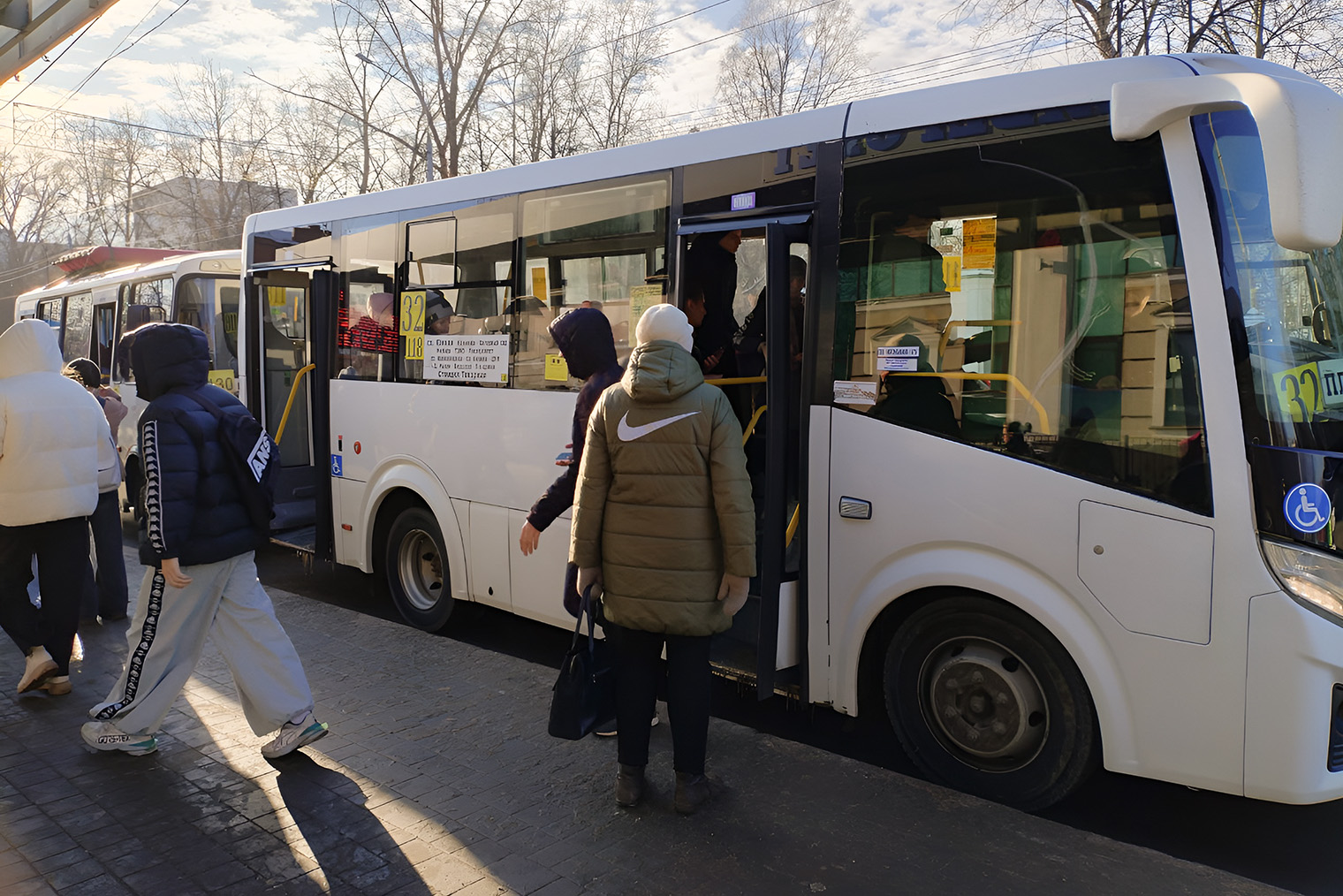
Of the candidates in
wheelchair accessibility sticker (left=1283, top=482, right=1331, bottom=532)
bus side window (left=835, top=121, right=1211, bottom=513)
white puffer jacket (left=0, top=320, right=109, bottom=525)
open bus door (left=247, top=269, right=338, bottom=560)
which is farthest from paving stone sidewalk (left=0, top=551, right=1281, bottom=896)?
open bus door (left=247, top=269, right=338, bottom=560)

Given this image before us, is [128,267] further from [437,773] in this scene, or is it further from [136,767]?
[437,773]

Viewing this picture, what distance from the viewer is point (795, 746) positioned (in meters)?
4.49

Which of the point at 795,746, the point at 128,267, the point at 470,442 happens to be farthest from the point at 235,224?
the point at 795,746

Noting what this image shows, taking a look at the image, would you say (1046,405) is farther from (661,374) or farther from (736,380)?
(736,380)

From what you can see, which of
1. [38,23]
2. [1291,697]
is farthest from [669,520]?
[38,23]

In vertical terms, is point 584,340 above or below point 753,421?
above

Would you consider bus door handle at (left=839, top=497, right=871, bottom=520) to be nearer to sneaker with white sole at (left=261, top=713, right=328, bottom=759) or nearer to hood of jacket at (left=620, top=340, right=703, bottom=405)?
hood of jacket at (left=620, top=340, right=703, bottom=405)

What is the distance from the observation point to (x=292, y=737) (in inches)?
172

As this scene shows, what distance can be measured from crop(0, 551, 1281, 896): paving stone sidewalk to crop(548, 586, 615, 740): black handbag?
0.37 metres

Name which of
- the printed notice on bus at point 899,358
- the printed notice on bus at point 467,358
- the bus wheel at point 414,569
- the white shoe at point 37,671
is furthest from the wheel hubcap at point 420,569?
the printed notice on bus at point 899,358

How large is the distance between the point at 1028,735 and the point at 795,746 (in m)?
1.05

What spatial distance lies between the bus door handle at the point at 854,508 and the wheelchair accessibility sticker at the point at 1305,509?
61.7 inches

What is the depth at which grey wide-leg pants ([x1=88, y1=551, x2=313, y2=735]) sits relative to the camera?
434 centimetres

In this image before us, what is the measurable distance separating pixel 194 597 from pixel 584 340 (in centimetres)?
211
